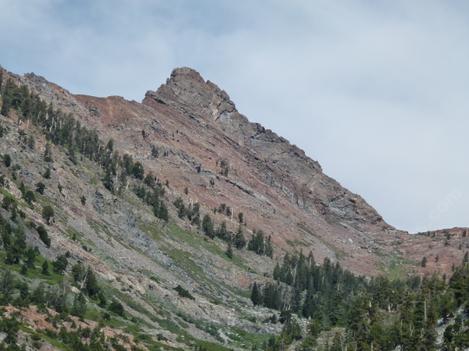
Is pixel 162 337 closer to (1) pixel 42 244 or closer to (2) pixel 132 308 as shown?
(2) pixel 132 308

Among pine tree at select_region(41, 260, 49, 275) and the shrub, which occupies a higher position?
pine tree at select_region(41, 260, 49, 275)

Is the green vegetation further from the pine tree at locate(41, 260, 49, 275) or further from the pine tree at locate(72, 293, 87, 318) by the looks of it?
the pine tree at locate(41, 260, 49, 275)

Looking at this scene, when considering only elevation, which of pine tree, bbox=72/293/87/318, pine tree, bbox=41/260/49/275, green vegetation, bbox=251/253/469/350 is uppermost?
green vegetation, bbox=251/253/469/350

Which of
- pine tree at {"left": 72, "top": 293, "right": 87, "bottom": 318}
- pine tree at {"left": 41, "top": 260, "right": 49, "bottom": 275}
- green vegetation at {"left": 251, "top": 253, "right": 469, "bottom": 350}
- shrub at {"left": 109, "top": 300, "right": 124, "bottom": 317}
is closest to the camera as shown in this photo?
green vegetation at {"left": 251, "top": 253, "right": 469, "bottom": 350}

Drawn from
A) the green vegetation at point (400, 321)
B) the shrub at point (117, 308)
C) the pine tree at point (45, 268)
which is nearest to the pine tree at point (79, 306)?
the pine tree at point (45, 268)

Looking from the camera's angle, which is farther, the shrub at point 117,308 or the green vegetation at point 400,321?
the shrub at point 117,308

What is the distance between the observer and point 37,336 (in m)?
131

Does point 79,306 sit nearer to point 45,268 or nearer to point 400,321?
point 45,268

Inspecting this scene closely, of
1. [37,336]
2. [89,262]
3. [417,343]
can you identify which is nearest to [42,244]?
[89,262]

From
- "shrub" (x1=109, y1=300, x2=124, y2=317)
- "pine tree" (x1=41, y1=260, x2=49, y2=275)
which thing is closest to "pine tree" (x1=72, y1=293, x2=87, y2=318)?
"pine tree" (x1=41, y1=260, x2=49, y2=275)

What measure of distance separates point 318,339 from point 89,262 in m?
59.0

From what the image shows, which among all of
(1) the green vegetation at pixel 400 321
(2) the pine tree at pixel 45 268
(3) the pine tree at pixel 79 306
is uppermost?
(1) the green vegetation at pixel 400 321

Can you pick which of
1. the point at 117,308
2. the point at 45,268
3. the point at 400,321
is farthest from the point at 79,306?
the point at 400,321

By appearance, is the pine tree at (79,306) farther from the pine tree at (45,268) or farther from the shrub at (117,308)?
the shrub at (117,308)
